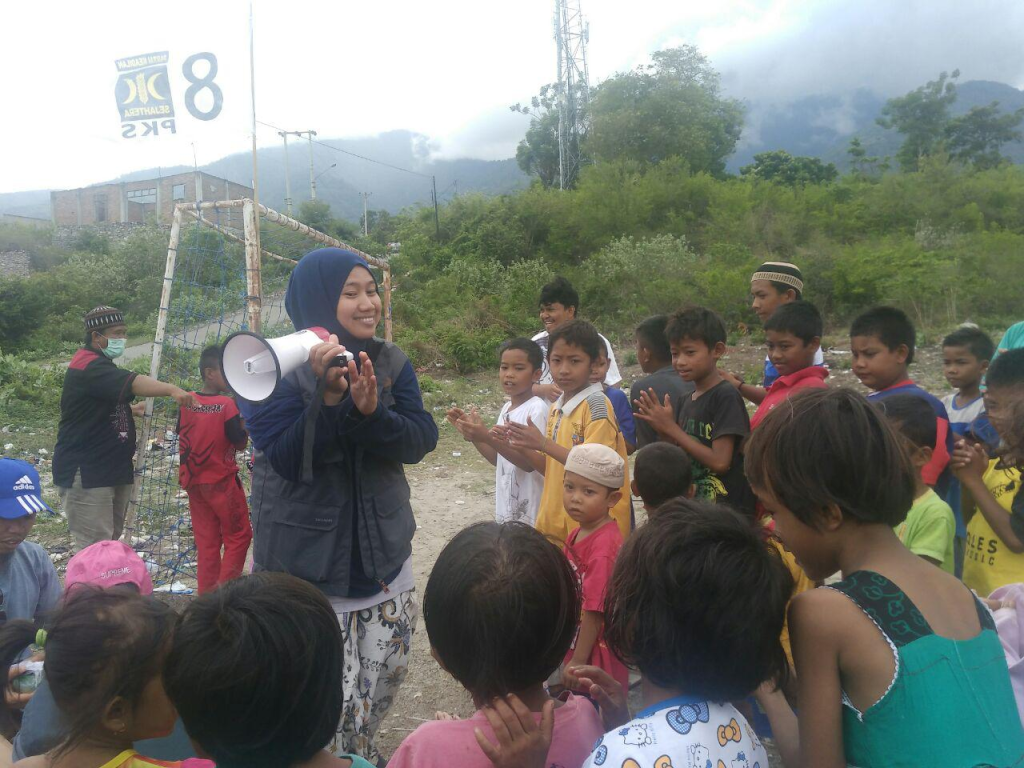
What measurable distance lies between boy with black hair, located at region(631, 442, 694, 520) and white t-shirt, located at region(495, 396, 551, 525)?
33.2 inches

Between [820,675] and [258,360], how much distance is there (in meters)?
1.61

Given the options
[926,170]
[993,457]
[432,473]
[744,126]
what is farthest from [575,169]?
[993,457]

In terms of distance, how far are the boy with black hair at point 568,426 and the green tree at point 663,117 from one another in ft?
80.5

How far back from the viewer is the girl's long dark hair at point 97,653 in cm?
142

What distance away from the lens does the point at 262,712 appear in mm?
1214

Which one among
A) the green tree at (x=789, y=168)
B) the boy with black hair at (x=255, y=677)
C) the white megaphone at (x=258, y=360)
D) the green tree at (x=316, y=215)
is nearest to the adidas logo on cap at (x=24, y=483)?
the white megaphone at (x=258, y=360)

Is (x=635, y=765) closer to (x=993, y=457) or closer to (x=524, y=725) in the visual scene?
(x=524, y=725)

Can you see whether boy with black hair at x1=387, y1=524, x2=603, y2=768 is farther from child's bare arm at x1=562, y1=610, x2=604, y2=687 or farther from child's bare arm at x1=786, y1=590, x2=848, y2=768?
child's bare arm at x1=562, y1=610, x2=604, y2=687

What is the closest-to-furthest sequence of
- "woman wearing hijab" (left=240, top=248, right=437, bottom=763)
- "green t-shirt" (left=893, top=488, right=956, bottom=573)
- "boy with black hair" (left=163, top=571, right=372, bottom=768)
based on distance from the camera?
"boy with black hair" (left=163, top=571, right=372, bottom=768), "woman wearing hijab" (left=240, top=248, right=437, bottom=763), "green t-shirt" (left=893, top=488, right=956, bottom=573)

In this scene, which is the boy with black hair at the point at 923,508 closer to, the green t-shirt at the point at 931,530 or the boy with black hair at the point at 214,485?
the green t-shirt at the point at 931,530

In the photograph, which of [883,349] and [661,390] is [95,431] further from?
[883,349]

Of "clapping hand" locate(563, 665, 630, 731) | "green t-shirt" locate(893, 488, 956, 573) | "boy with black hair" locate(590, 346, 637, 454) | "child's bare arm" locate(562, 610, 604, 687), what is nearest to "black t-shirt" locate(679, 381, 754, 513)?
"boy with black hair" locate(590, 346, 637, 454)

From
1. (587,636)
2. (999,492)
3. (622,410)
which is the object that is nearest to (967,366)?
(999,492)

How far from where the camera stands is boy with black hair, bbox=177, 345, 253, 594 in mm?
4203
